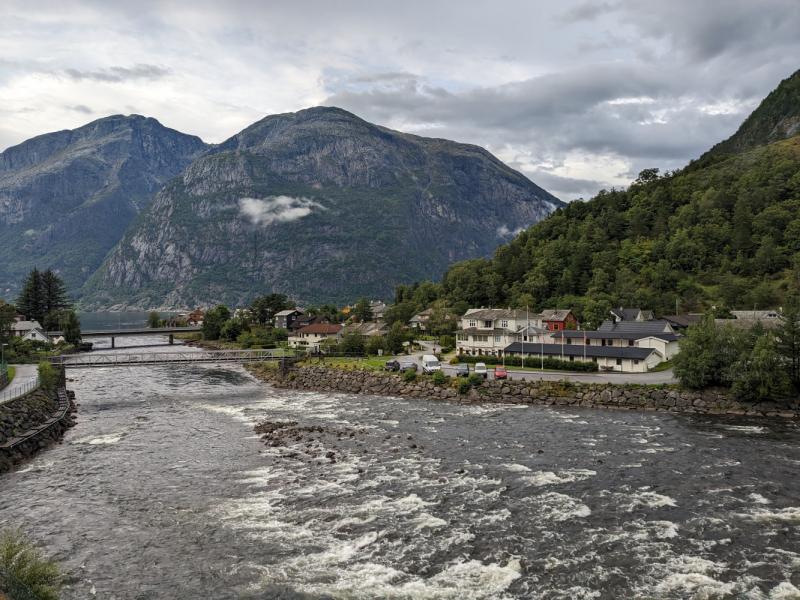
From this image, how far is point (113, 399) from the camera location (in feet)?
226

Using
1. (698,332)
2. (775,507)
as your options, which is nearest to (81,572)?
(775,507)

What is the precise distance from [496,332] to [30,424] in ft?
221

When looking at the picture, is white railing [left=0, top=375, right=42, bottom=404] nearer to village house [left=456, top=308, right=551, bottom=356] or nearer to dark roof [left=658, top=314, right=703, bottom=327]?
village house [left=456, top=308, right=551, bottom=356]

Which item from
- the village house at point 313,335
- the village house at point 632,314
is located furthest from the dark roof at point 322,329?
the village house at point 632,314

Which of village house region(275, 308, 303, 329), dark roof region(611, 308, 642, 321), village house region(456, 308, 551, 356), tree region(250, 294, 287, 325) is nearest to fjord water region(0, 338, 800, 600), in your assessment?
village house region(456, 308, 551, 356)

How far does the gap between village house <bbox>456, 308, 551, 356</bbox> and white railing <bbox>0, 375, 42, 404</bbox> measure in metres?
63.9

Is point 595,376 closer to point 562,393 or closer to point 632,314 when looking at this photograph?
point 562,393

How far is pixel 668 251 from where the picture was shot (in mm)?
134375

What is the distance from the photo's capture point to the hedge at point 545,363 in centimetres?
7281

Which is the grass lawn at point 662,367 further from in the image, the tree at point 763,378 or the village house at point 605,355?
the tree at point 763,378

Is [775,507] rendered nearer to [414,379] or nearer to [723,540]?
[723,540]

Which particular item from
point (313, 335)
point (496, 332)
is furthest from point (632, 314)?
point (313, 335)

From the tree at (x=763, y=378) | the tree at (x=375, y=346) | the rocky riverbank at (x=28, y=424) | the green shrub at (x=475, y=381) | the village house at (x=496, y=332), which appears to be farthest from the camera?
the tree at (x=375, y=346)

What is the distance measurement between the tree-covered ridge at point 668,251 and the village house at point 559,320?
4.05m
